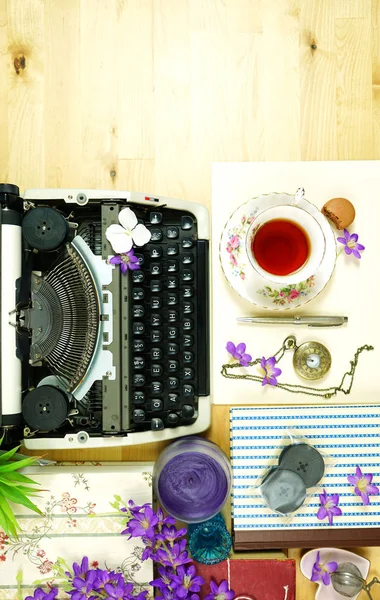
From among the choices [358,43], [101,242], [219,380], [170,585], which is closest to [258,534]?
[170,585]

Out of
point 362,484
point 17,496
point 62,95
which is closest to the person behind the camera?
point 17,496

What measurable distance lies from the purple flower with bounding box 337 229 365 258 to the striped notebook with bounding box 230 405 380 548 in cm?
33

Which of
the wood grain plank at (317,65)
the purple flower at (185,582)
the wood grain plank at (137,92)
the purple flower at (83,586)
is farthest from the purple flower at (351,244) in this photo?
the purple flower at (83,586)

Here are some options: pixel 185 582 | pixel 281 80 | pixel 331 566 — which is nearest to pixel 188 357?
pixel 185 582

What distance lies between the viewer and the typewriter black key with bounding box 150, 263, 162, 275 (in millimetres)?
1026

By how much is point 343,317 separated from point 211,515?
512 millimetres

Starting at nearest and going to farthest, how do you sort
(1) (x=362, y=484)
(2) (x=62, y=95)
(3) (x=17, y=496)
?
(3) (x=17, y=496)
(1) (x=362, y=484)
(2) (x=62, y=95)

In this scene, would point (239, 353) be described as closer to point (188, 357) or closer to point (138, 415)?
point (188, 357)

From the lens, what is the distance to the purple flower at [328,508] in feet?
3.39

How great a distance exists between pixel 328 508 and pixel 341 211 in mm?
625

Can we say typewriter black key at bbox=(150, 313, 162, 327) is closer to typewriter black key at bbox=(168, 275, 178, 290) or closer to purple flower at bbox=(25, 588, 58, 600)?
typewriter black key at bbox=(168, 275, 178, 290)

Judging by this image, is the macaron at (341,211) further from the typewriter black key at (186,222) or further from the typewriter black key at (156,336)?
the typewriter black key at (156,336)

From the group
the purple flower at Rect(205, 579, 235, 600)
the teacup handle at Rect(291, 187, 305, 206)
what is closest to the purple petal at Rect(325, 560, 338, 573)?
the purple flower at Rect(205, 579, 235, 600)

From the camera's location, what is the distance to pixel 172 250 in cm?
103
